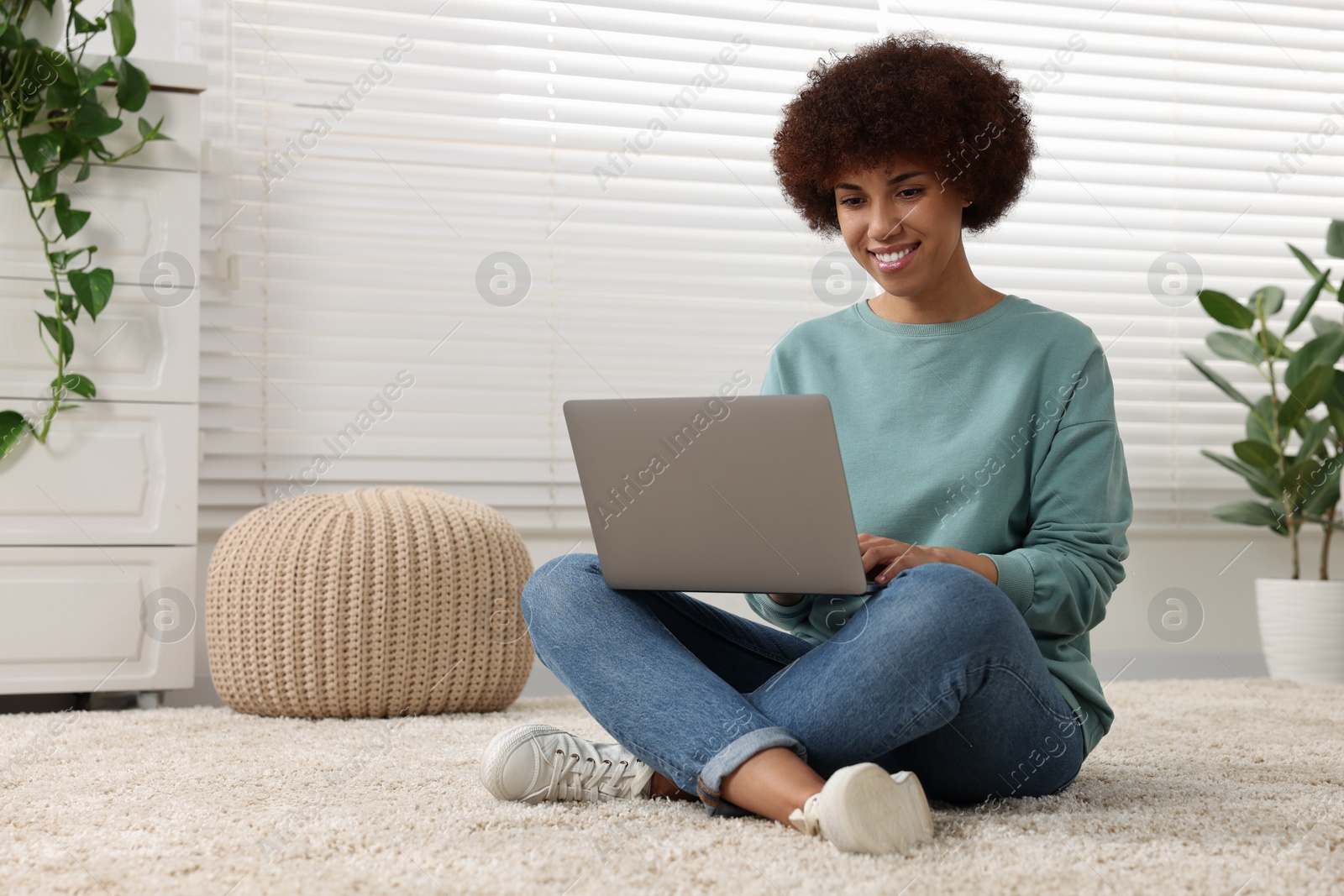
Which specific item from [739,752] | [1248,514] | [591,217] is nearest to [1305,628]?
[1248,514]

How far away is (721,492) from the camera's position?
105 cm

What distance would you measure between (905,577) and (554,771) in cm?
43

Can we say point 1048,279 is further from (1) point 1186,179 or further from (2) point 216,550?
(2) point 216,550

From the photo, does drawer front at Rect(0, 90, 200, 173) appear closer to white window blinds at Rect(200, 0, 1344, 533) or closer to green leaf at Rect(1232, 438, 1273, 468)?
white window blinds at Rect(200, 0, 1344, 533)

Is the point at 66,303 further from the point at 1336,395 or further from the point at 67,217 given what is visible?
the point at 1336,395

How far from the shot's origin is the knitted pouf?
1926 millimetres

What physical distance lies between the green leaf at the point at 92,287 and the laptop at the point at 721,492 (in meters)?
1.26

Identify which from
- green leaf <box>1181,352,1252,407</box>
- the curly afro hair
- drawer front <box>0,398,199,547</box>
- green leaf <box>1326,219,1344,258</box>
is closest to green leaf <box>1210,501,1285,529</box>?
green leaf <box>1181,352,1252,407</box>

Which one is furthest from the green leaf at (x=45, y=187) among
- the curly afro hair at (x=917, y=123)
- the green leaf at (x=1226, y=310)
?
the green leaf at (x=1226, y=310)

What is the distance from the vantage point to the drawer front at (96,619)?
1.99 m

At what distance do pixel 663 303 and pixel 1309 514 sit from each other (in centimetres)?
162

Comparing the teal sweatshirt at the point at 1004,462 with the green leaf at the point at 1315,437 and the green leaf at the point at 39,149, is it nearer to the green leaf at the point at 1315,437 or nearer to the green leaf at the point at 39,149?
the green leaf at the point at 39,149

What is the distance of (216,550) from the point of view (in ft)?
6.75

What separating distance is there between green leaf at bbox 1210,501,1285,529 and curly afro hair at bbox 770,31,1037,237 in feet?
5.20
